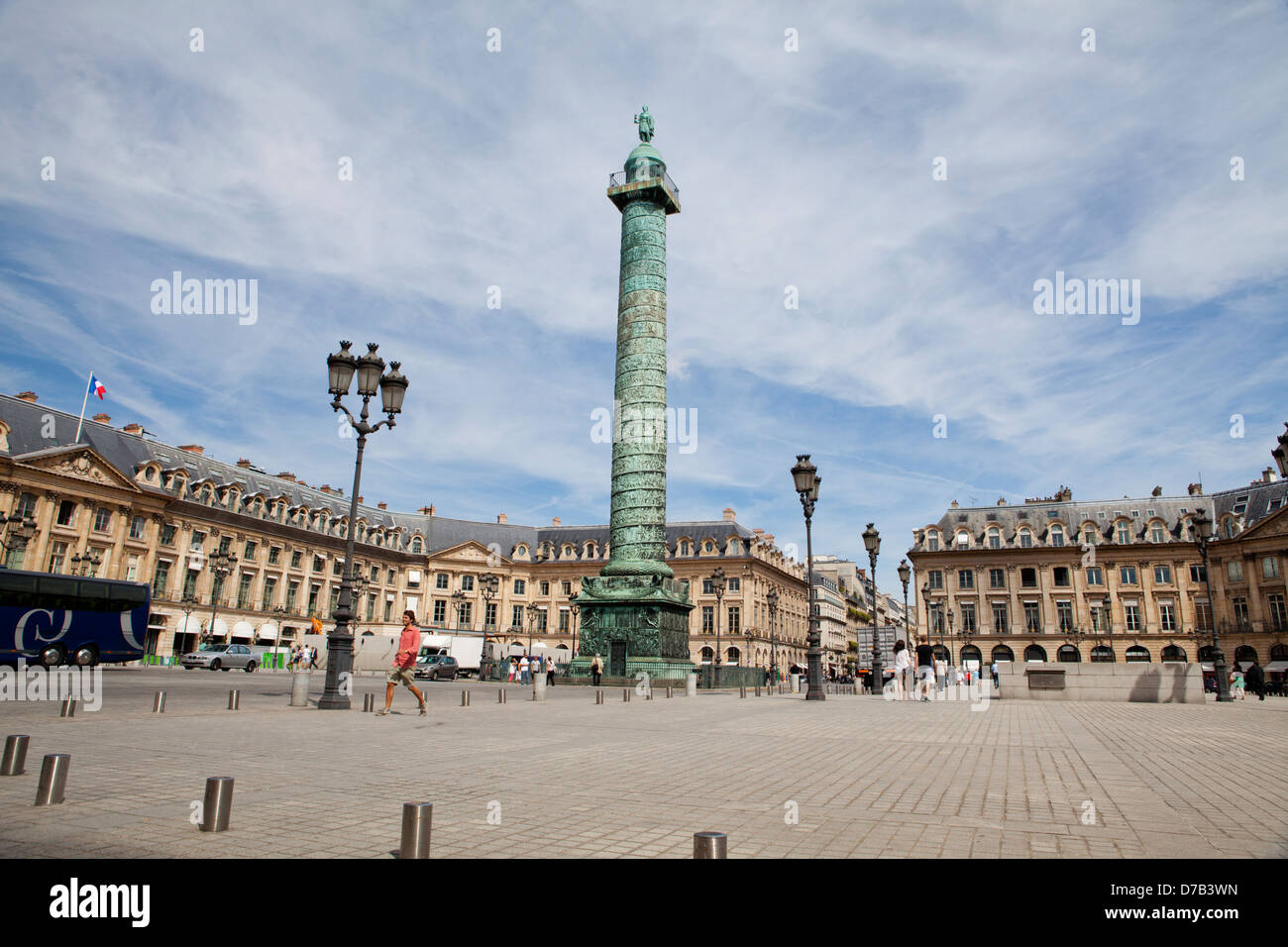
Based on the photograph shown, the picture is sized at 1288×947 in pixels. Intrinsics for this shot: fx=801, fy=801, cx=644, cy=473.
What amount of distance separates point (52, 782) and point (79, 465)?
166 feet

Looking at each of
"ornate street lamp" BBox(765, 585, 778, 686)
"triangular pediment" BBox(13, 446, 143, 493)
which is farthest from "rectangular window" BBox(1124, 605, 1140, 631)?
"triangular pediment" BBox(13, 446, 143, 493)

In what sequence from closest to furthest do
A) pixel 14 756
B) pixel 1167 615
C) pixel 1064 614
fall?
1. pixel 14 756
2. pixel 1167 615
3. pixel 1064 614

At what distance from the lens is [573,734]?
11156 millimetres

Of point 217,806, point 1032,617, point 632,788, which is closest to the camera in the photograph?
point 217,806

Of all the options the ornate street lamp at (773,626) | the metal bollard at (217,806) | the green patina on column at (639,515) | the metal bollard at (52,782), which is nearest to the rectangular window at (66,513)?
the green patina on column at (639,515)

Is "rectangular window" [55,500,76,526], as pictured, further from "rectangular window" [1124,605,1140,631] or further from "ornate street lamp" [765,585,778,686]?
"rectangular window" [1124,605,1140,631]

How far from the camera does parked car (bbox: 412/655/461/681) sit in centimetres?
3650

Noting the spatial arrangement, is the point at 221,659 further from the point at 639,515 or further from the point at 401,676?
the point at 401,676

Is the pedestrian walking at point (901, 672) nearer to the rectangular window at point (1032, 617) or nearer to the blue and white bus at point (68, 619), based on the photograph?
the blue and white bus at point (68, 619)

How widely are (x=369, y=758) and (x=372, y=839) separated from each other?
142 inches

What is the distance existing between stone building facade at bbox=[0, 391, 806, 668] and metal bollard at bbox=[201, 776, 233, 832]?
30285 mm

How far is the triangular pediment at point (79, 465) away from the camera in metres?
44.4

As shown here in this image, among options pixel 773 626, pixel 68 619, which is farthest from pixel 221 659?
pixel 773 626

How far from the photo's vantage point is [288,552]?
60.7 meters
